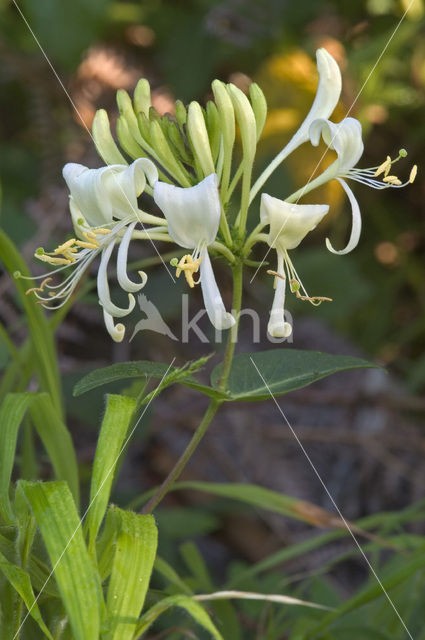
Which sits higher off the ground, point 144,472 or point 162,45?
point 162,45

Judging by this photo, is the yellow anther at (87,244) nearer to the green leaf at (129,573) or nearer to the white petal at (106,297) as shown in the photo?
the white petal at (106,297)

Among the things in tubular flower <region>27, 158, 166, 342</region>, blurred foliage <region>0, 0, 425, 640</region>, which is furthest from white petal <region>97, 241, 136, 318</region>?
blurred foliage <region>0, 0, 425, 640</region>

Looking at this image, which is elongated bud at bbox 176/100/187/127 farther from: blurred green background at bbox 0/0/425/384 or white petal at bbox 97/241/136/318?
blurred green background at bbox 0/0/425/384

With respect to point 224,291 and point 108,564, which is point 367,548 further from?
point 224,291

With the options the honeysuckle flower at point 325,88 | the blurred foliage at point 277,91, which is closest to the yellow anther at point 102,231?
the honeysuckle flower at point 325,88

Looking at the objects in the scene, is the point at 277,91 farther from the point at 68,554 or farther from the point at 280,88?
the point at 68,554

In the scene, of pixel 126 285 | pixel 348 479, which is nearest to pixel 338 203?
pixel 348 479
